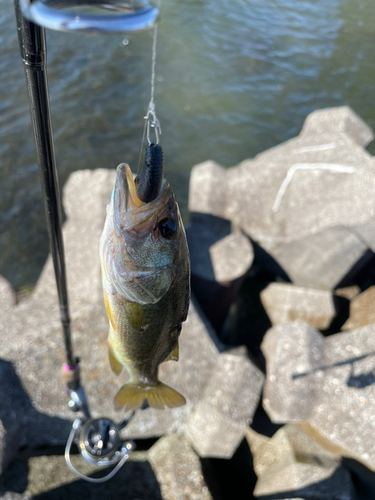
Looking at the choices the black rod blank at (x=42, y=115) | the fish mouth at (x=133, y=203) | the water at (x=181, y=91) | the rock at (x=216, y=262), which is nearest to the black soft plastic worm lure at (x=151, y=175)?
the fish mouth at (x=133, y=203)

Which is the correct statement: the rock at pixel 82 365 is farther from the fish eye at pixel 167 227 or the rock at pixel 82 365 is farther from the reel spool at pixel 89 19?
the reel spool at pixel 89 19

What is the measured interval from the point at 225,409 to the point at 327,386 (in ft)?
3.44

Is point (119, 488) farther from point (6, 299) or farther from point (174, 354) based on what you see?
point (6, 299)

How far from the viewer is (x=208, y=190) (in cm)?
562

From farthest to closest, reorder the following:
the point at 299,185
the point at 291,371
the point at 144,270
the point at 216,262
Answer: the point at 299,185, the point at 216,262, the point at 291,371, the point at 144,270

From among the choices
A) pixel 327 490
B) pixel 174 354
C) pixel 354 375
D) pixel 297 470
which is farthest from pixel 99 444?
pixel 354 375

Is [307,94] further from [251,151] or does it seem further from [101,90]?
[101,90]

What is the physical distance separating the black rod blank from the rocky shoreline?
1.43 meters

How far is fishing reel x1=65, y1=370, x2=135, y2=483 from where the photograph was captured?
9.98ft

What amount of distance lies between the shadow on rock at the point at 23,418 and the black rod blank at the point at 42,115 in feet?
4.41

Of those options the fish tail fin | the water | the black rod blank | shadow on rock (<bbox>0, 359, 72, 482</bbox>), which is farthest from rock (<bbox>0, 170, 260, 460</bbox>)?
the water

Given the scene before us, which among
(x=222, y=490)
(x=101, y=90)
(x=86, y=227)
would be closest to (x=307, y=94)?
(x=101, y=90)

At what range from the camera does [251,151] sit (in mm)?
9016

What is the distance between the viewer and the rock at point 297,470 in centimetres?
317
